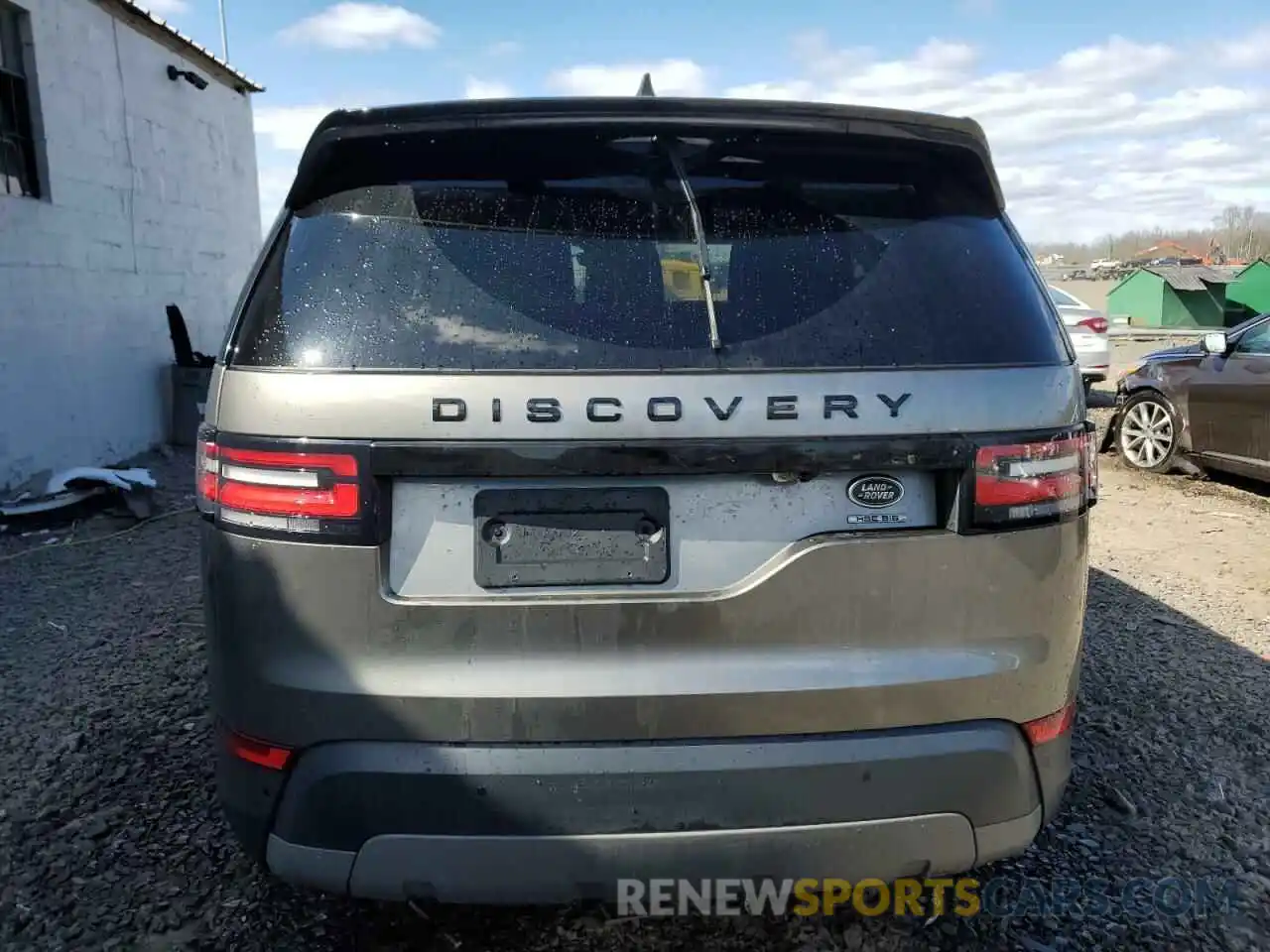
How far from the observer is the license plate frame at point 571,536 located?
1838mm

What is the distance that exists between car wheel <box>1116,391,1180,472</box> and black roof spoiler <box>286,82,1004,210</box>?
7.46 metres

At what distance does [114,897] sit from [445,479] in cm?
167

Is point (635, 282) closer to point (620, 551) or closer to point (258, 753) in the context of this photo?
point (620, 551)

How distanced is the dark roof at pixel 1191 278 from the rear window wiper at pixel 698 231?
33272 millimetres

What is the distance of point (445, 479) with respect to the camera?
182 centimetres

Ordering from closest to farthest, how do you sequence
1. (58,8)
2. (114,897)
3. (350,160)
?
(350,160)
(114,897)
(58,8)

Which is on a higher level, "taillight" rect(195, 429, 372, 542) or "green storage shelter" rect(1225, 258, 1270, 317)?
"green storage shelter" rect(1225, 258, 1270, 317)

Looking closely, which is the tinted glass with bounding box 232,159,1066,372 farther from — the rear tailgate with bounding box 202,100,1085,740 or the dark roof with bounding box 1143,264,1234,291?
the dark roof with bounding box 1143,264,1234,291

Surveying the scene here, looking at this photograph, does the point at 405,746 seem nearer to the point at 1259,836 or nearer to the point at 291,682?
the point at 291,682

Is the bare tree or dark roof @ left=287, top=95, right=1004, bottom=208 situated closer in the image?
dark roof @ left=287, top=95, right=1004, bottom=208

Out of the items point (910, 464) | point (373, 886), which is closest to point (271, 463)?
point (373, 886)

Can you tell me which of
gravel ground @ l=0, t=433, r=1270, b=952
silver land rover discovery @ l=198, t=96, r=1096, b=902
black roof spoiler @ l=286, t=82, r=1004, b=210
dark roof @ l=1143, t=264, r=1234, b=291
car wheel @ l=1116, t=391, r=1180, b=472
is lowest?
gravel ground @ l=0, t=433, r=1270, b=952

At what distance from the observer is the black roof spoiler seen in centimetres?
199

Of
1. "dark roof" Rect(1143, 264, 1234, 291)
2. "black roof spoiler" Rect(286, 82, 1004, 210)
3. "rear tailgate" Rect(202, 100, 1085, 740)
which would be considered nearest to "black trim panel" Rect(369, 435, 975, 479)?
"rear tailgate" Rect(202, 100, 1085, 740)
